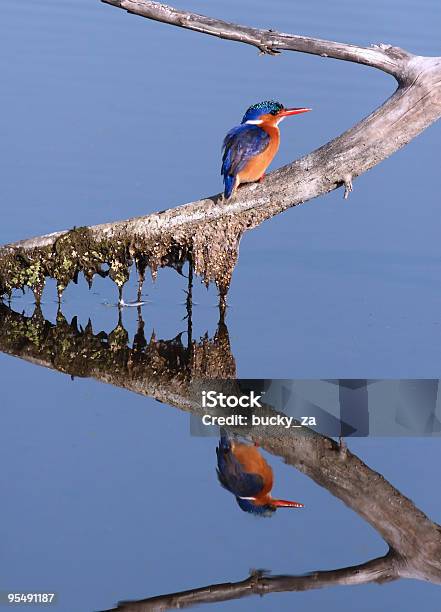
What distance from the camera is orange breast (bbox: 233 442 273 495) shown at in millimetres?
5434

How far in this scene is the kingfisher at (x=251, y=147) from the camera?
22.2ft

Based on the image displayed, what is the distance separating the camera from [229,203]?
6973 millimetres

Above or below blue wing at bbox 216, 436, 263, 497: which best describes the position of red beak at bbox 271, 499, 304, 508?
below

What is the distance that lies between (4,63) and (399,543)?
25.6 feet

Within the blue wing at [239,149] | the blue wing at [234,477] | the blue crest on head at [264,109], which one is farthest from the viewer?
the blue crest on head at [264,109]

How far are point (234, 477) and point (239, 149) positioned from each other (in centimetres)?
210

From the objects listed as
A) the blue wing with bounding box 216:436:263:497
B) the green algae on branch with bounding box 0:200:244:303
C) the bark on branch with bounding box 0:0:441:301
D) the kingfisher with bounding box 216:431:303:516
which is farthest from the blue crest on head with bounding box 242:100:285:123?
the blue wing with bounding box 216:436:263:497

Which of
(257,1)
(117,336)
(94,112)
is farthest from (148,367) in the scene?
(257,1)

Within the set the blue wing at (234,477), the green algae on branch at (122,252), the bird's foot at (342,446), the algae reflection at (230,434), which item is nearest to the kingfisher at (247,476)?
the blue wing at (234,477)
